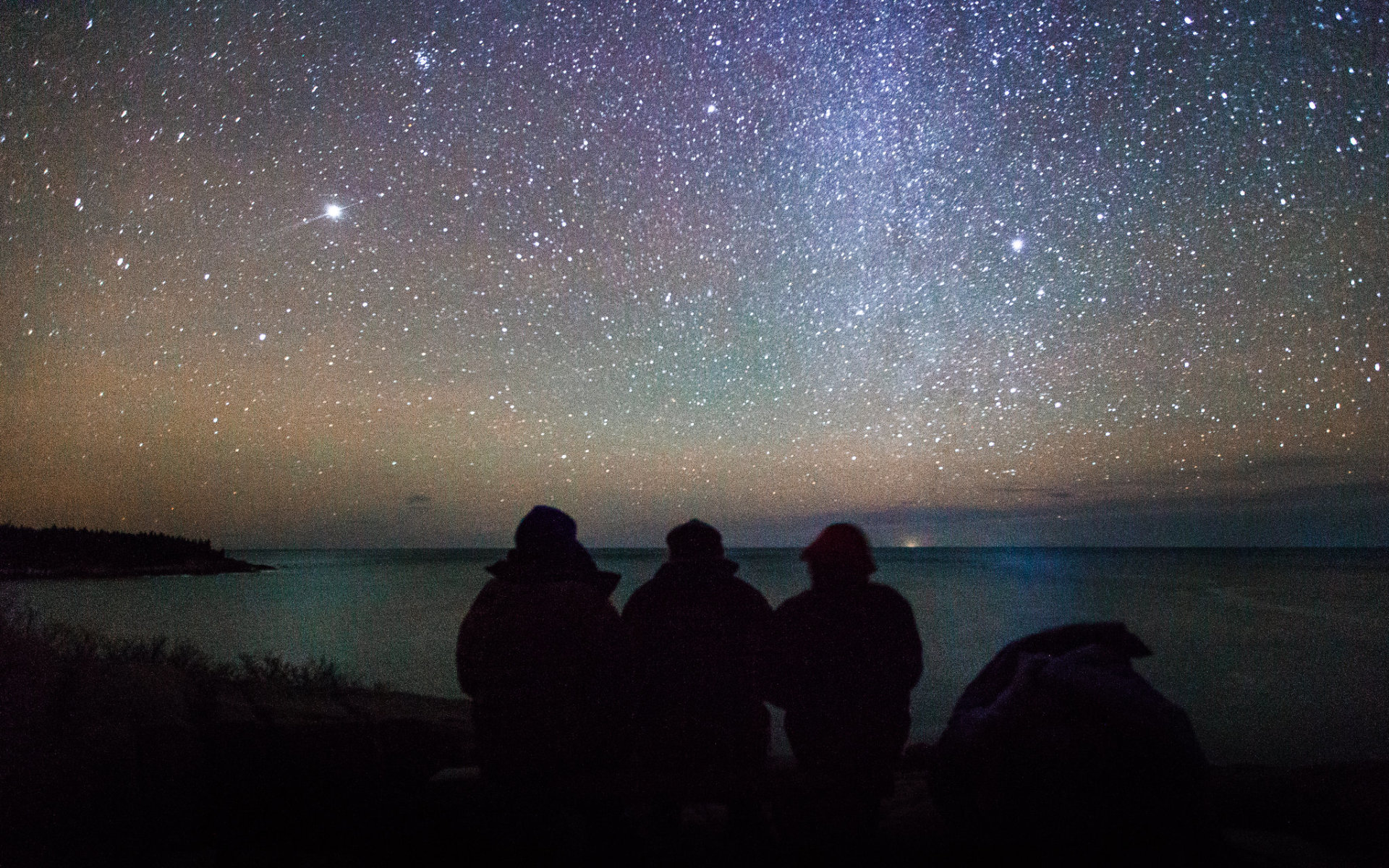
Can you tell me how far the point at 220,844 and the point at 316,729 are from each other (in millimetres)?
984

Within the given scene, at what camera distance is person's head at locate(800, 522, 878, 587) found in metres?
3.45

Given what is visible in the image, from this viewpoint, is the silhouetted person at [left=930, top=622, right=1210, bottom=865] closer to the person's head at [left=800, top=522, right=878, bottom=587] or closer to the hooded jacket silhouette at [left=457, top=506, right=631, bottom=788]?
the person's head at [left=800, top=522, right=878, bottom=587]

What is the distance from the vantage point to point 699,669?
11.0 feet

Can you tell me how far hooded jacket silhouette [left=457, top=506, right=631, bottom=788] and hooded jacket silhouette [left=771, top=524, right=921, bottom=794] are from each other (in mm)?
838

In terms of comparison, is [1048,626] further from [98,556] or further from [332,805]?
[98,556]

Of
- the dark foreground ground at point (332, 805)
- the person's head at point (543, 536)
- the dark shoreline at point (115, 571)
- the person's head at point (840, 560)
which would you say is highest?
the person's head at point (543, 536)

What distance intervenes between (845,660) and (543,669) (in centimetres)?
140

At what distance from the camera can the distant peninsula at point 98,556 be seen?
2308 inches

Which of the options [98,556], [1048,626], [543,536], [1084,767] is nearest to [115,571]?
[98,556]

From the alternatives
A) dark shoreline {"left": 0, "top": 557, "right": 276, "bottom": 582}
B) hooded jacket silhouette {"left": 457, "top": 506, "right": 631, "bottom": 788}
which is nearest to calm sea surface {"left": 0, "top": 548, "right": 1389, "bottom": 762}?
dark shoreline {"left": 0, "top": 557, "right": 276, "bottom": 582}

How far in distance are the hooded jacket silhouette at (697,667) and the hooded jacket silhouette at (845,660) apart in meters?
0.17

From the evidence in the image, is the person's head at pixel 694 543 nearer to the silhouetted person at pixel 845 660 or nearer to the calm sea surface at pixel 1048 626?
the silhouetted person at pixel 845 660

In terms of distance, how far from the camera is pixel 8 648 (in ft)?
18.6

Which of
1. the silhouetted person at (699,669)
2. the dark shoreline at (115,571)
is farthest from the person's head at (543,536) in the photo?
the dark shoreline at (115,571)
